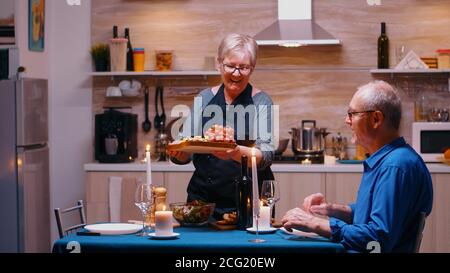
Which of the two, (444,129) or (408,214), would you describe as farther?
(444,129)

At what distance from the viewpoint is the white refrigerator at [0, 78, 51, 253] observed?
450 centimetres

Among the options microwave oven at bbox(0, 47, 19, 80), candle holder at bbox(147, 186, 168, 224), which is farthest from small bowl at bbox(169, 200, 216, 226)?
microwave oven at bbox(0, 47, 19, 80)

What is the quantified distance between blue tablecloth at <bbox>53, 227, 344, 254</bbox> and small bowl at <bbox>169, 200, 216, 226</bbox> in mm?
221

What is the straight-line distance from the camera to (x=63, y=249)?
97.2 inches

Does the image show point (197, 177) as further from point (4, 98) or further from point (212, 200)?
point (4, 98)

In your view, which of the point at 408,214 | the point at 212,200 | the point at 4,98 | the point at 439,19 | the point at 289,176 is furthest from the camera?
the point at 439,19

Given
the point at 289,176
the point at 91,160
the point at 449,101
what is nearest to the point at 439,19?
the point at 449,101

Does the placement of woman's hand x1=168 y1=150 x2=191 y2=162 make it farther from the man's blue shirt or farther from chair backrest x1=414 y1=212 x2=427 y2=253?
chair backrest x1=414 y1=212 x2=427 y2=253

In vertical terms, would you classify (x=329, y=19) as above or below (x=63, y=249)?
above

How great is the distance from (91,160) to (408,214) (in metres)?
3.40

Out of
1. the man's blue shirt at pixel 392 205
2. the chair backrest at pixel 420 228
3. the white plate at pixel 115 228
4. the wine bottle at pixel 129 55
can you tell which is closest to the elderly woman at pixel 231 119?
the white plate at pixel 115 228

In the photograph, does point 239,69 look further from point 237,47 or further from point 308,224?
point 308,224

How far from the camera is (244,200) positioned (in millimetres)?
2746
